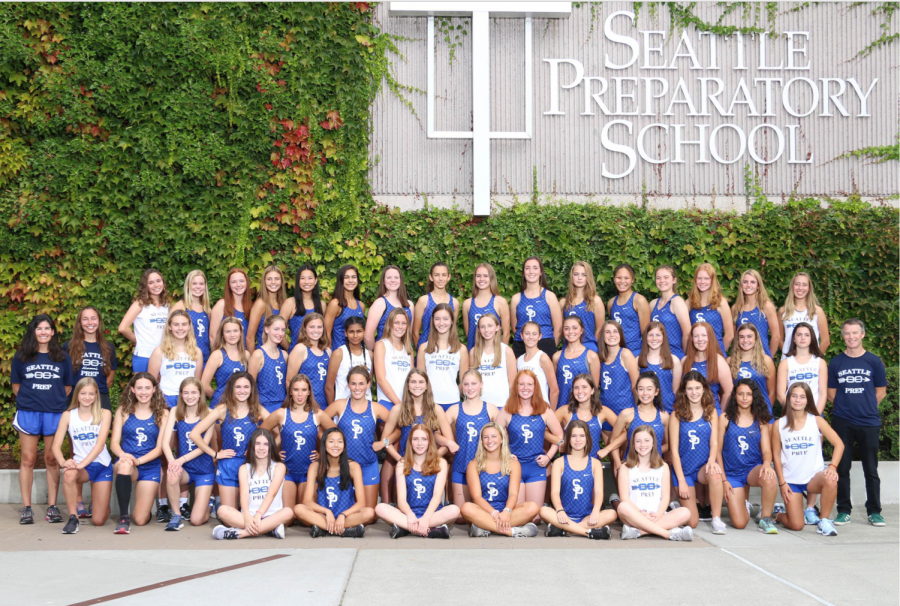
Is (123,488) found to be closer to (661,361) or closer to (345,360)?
(345,360)

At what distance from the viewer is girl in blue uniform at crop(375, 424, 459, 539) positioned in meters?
6.17

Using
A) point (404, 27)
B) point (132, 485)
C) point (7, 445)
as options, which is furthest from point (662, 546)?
point (7, 445)

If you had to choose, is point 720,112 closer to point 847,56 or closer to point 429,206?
point 847,56

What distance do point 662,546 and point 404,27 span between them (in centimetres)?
646

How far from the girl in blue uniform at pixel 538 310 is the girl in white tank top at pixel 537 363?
50cm

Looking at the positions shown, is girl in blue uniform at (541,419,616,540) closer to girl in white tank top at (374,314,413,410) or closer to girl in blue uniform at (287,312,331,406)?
girl in white tank top at (374,314,413,410)

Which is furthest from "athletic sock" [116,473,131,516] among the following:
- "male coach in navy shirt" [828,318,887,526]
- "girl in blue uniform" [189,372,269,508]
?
"male coach in navy shirt" [828,318,887,526]

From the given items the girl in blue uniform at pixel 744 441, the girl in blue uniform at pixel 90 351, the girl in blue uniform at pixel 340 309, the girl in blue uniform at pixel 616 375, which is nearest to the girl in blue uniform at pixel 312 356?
the girl in blue uniform at pixel 340 309

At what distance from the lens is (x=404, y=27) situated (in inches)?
368

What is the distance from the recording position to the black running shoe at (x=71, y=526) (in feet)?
20.6

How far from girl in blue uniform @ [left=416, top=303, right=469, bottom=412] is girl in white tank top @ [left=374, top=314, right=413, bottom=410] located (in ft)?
0.49

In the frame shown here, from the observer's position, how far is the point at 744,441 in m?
6.78

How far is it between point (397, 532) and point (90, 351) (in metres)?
3.35

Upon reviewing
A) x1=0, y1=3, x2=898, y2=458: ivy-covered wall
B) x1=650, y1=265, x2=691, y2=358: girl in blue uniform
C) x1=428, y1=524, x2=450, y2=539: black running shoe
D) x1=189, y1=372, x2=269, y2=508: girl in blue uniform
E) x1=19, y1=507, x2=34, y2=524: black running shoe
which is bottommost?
x1=428, y1=524, x2=450, y2=539: black running shoe
